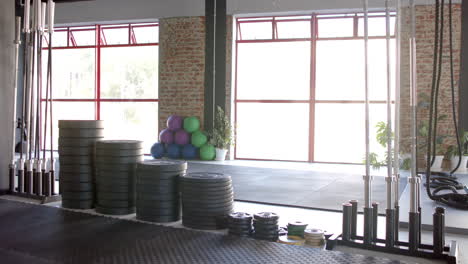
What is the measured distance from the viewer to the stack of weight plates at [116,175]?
3.92m

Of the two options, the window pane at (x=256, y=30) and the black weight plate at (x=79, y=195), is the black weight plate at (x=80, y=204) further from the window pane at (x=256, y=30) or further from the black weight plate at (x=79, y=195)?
the window pane at (x=256, y=30)

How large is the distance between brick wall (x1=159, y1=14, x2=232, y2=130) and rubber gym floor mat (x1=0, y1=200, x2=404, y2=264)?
578 cm

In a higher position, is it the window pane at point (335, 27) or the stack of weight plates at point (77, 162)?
the window pane at point (335, 27)

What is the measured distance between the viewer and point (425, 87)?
313 inches

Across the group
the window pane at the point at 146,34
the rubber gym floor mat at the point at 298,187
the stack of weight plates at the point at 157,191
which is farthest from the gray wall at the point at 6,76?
the window pane at the point at 146,34

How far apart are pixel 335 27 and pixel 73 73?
269 inches

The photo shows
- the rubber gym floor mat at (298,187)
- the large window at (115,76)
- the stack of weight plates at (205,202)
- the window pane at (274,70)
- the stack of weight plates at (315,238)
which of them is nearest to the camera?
the stack of weight plates at (315,238)

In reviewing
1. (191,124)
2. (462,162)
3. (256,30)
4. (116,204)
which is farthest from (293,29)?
(116,204)

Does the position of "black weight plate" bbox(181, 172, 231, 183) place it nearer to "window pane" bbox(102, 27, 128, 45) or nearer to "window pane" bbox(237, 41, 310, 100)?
"window pane" bbox(237, 41, 310, 100)

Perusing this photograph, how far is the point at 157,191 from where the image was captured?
146 inches

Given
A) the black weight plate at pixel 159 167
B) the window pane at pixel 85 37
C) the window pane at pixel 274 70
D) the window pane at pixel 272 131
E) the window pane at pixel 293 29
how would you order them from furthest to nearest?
the window pane at pixel 85 37 < the window pane at pixel 272 131 < the window pane at pixel 274 70 < the window pane at pixel 293 29 < the black weight plate at pixel 159 167

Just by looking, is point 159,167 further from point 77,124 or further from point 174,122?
point 174,122

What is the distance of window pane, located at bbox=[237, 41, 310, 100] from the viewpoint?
30.2 feet

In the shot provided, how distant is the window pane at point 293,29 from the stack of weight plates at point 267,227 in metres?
6.43
